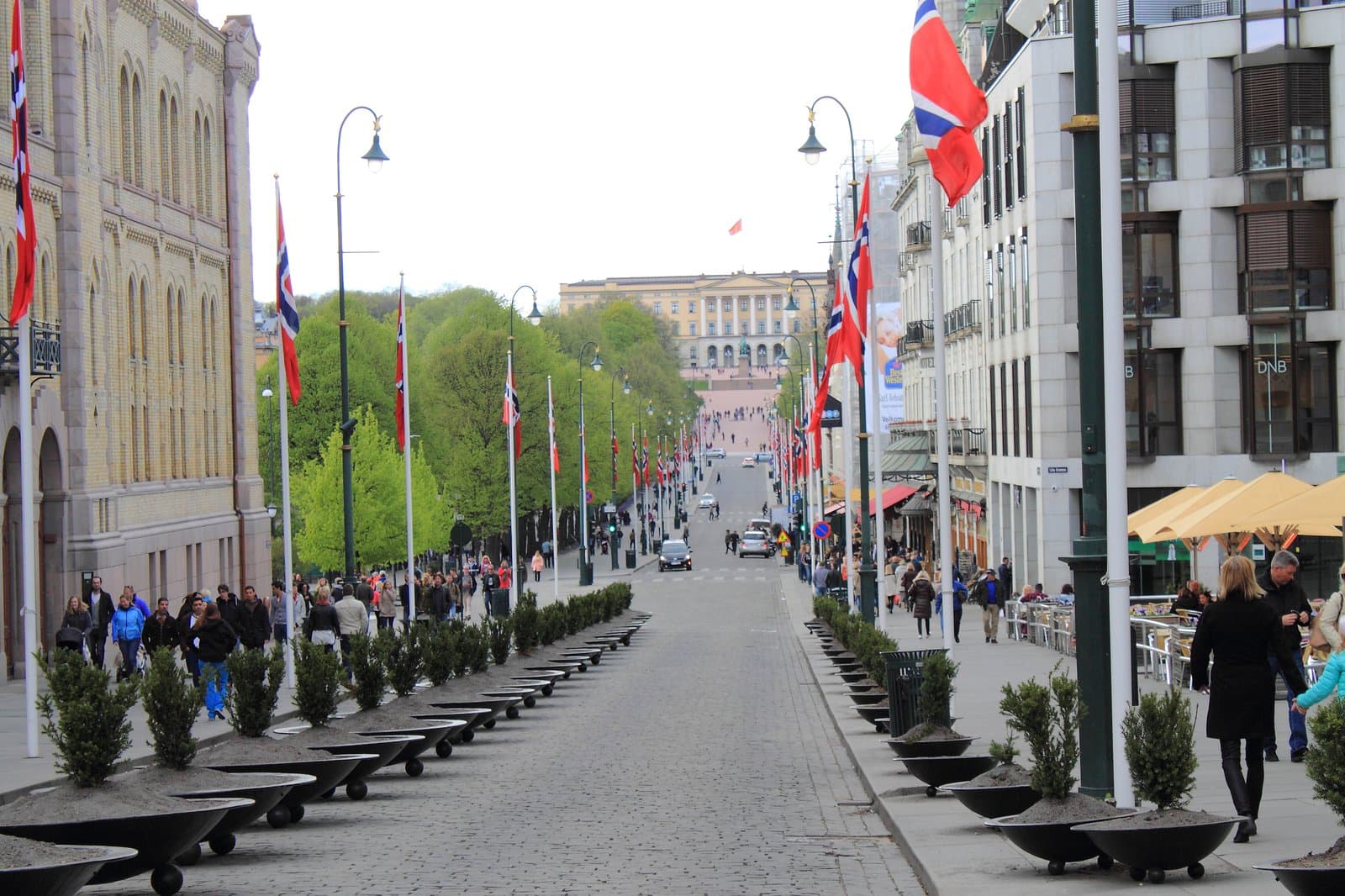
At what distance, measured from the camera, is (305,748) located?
14.9 metres

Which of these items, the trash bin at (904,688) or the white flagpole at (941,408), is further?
the white flagpole at (941,408)

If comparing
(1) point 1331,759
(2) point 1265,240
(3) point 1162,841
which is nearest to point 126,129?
(2) point 1265,240

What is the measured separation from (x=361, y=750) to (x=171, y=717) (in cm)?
266

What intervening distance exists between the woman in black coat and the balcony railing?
24969 millimetres

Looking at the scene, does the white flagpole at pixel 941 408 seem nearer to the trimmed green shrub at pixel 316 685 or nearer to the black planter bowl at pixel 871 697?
the black planter bowl at pixel 871 697

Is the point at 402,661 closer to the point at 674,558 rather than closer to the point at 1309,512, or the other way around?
the point at 1309,512

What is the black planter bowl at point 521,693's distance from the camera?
877 inches

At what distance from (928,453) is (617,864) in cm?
5937

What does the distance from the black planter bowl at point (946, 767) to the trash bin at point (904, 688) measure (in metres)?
1.91

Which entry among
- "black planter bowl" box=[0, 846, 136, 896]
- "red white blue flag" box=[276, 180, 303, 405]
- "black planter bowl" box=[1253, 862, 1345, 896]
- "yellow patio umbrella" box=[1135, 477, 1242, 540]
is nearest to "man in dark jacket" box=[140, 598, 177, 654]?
"red white blue flag" box=[276, 180, 303, 405]

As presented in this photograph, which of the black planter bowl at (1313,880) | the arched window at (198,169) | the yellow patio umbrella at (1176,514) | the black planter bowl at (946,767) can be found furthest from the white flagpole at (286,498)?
the black planter bowl at (1313,880)

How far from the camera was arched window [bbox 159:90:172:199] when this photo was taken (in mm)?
46125

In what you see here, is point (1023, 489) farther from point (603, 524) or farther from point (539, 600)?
point (603, 524)

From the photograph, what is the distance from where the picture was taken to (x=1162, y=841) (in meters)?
9.63
